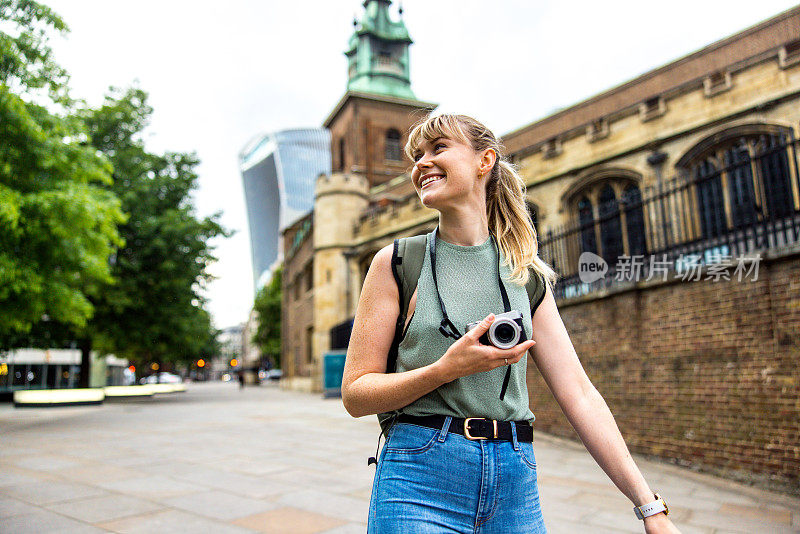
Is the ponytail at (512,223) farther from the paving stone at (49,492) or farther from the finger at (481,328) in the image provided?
the paving stone at (49,492)

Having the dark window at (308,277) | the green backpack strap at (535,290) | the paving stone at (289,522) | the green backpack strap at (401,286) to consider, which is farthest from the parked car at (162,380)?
the green backpack strap at (535,290)

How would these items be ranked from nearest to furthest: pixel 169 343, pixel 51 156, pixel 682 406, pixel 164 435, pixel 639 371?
1. pixel 682 406
2. pixel 639 371
3. pixel 164 435
4. pixel 51 156
5. pixel 169 343

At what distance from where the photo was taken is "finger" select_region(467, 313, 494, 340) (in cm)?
123

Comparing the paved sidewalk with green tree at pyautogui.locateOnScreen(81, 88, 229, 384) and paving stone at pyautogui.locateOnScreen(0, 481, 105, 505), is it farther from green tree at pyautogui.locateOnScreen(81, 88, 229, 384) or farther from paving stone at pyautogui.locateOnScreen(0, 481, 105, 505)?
green tree at pyautogui.locateOnScreen(81, 88, 229, 384)

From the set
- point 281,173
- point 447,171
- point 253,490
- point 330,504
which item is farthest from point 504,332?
point 281,173

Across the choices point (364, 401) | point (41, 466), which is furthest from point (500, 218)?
point (41, 466)

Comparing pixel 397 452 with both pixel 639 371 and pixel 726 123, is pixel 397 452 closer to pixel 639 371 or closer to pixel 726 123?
pixel 639 371

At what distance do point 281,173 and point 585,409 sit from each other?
114 m

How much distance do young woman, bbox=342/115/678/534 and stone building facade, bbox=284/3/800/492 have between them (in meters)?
0.40

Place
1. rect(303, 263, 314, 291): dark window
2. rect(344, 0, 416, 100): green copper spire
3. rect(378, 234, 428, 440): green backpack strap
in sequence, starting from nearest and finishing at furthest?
rect(378, 234, 428, 440): green backpack strap, rect(303, 263, 314, 291): dark window, rect(344, 0, 416, 100): green copper spire

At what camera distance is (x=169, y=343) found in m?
23.6

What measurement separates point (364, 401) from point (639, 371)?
7.32 m

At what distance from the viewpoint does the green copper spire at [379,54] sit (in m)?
42.4

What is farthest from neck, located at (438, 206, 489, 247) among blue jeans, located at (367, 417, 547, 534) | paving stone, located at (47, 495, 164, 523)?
paving stone, located at (47, 495, 164, 523)
